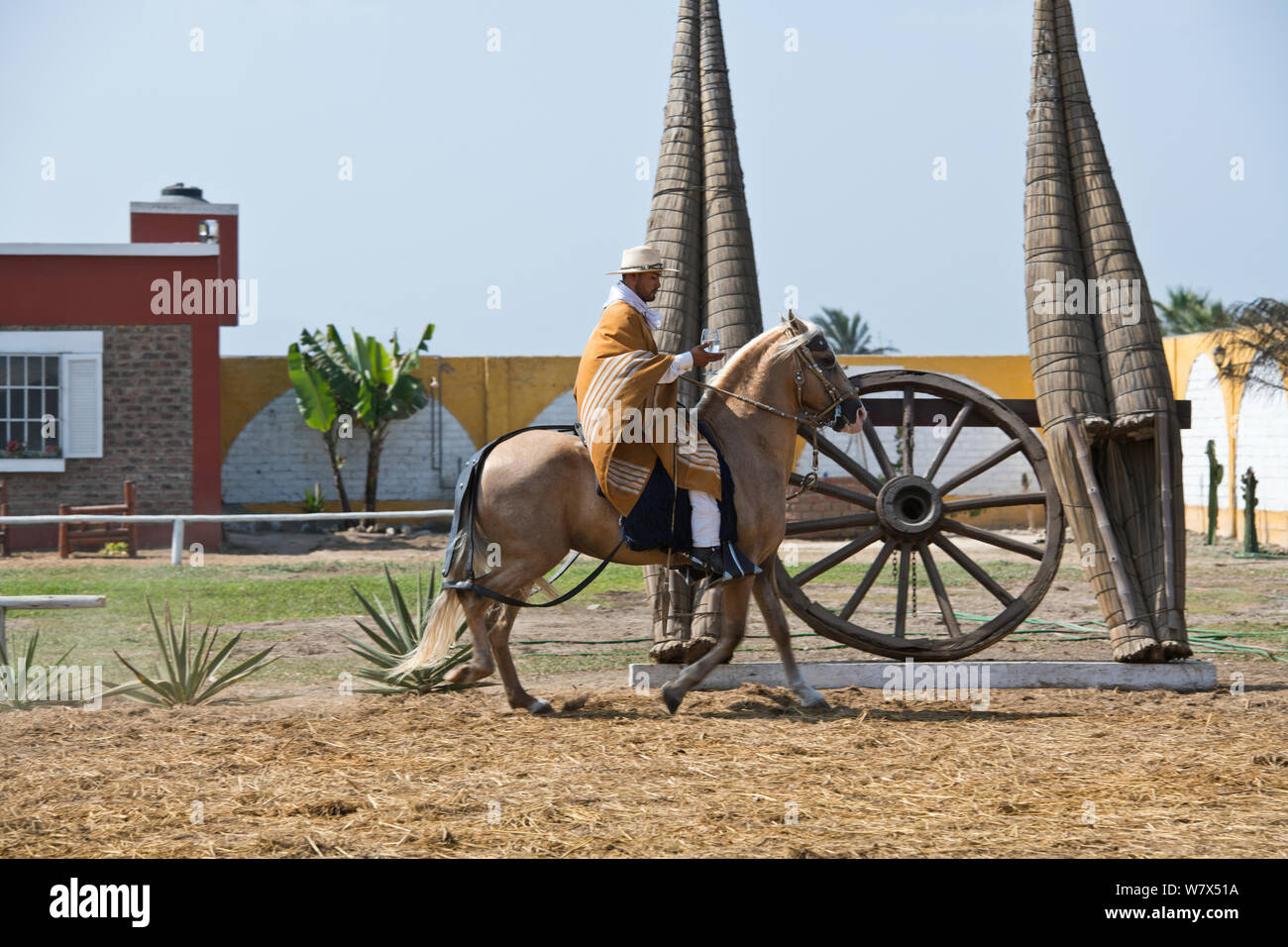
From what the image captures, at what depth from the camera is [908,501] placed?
7.95 meters

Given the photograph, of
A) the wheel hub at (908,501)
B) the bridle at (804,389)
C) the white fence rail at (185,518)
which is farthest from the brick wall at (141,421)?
the bridle at (804,389)

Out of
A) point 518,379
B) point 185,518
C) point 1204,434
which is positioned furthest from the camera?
point 518,379

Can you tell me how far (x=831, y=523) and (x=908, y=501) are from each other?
→ 1.65ft

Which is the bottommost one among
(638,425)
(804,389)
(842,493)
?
(842,493)

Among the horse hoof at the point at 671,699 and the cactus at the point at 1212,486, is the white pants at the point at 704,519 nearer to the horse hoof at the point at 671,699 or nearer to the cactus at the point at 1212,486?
the horse hoof at the point at 671,699

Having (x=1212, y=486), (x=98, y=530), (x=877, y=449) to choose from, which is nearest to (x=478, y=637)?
(x=877, y=449)

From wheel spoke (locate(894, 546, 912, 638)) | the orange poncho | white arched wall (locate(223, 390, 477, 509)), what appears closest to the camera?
the orange poncho

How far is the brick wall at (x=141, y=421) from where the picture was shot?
18484mm

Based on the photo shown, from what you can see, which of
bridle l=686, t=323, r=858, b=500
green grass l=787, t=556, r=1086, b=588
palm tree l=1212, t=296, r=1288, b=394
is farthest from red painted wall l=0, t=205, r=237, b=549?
palm tree l=1212, t=296, r=1288, b=394

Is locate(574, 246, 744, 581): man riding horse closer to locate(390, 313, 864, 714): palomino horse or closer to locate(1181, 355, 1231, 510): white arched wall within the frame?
locate(390, 313, 864, 714): palomino horse

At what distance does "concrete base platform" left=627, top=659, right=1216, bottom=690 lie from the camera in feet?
24.7

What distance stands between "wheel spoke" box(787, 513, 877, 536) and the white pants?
1311 millimetres

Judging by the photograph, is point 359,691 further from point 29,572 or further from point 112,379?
→ point 112,379

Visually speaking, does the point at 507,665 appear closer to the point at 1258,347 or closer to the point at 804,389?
the point at 804,389
